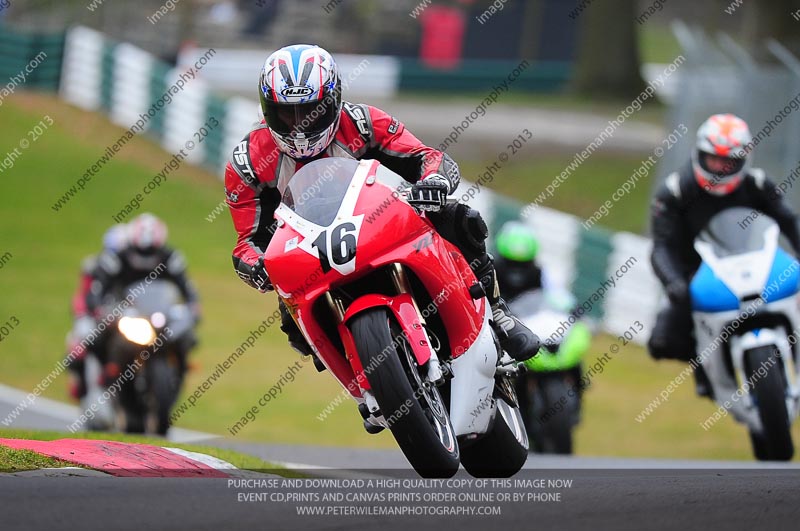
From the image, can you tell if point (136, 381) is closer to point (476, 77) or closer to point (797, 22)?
point (797, 22)

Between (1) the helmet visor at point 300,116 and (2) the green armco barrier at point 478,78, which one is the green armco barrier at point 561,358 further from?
(2) the green armco barrier at point 478,78

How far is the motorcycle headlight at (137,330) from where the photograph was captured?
11211mm

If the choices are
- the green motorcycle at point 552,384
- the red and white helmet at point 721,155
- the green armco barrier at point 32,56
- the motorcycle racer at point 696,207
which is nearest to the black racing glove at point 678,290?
the motorcycle racer at point 696,207

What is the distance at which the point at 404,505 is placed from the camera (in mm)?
5082

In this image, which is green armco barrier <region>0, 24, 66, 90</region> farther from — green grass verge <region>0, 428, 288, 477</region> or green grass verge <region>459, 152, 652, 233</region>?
green grass verge <region>0, 428, 288, 477</region>

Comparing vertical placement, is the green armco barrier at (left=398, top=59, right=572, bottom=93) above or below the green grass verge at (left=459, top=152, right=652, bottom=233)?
below

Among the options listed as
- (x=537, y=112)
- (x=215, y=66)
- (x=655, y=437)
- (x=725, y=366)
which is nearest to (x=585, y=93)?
(x=537, y=112)

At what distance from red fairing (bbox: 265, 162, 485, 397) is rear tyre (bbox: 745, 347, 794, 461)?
2922 millimetres

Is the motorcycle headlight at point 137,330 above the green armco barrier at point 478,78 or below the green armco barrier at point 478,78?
above

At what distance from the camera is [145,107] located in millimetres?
25688

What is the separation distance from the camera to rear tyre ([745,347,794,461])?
8367mm

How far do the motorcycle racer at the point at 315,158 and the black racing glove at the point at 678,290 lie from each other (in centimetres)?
263

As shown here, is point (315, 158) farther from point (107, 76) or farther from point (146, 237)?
point (107, 76)

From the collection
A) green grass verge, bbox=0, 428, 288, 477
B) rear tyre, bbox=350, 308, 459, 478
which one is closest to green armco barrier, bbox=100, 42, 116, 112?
green grass verge, bbox=0, 428, 288, 477
